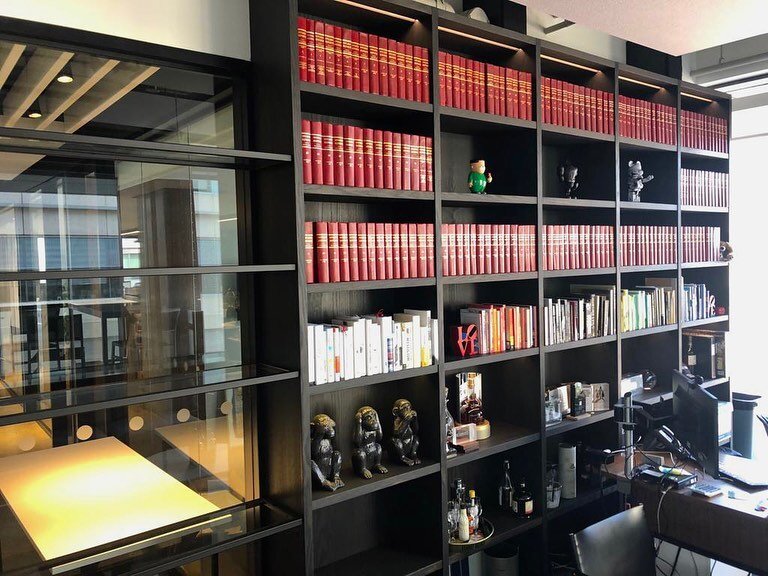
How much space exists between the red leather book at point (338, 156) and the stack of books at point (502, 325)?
38.9 inches

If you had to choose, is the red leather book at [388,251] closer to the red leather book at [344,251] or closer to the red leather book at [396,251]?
the red leather book at [396,251]

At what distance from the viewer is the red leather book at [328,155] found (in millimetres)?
2398

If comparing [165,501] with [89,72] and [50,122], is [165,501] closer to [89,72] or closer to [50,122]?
[50,122]

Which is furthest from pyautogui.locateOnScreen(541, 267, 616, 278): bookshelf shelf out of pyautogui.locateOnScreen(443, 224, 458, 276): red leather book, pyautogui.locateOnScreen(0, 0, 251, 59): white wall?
pyautogui.locateOnScreen(0, 0, 251, 59): white wall

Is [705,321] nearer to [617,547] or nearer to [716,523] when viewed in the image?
[716,523]

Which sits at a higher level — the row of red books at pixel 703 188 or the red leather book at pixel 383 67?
the red leather book at pixel 383 67

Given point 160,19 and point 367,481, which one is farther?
point 367,481

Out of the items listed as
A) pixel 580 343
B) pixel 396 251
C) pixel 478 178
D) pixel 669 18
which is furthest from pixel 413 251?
pixel 669 18

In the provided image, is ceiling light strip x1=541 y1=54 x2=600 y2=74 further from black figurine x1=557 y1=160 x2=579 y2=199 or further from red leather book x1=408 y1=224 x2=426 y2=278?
red leather book x1=408 y1=224 x2=426 y2=278

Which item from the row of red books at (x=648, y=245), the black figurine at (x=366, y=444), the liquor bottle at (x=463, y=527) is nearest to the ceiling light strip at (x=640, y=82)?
the row of red books at (x=648, y=245)

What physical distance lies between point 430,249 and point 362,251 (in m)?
0.35

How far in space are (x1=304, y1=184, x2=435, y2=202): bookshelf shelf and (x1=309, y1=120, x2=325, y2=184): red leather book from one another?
0.04m

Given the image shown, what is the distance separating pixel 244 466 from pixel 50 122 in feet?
4.76

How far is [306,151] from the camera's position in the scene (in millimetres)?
2342
